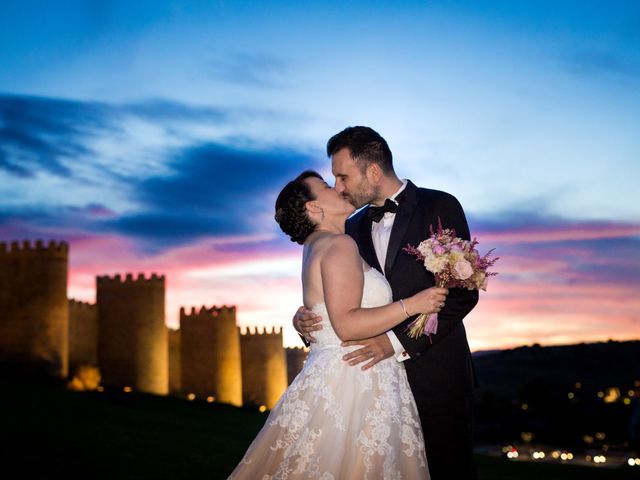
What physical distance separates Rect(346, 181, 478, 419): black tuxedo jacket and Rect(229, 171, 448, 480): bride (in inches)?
7.4

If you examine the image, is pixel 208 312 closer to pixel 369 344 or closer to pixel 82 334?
pixel 82 334

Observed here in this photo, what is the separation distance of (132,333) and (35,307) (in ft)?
20.0

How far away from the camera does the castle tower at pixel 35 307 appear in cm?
3266

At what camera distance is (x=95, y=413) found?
83.3 feet

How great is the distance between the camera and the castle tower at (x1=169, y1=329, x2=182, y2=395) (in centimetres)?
4459

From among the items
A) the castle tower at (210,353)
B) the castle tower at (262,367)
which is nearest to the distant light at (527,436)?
the castle tower at (262,367)

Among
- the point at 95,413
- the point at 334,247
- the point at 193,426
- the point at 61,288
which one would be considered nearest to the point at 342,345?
the point at 334,247

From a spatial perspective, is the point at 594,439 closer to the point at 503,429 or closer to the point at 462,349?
the point at 503,429

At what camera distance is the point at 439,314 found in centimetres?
575

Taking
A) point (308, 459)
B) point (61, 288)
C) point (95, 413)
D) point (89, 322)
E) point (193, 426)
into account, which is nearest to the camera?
point (308, 459)

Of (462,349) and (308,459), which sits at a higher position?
(462,349)

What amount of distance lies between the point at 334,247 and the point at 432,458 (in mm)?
1476

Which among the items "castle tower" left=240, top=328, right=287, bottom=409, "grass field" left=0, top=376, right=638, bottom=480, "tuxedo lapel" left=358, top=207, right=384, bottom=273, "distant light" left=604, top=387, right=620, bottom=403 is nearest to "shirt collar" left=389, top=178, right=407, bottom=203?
"tuxedo lapel" left=358, top=207, right=384, bottom=273

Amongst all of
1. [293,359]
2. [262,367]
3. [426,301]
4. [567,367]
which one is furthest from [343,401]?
[567,367]
